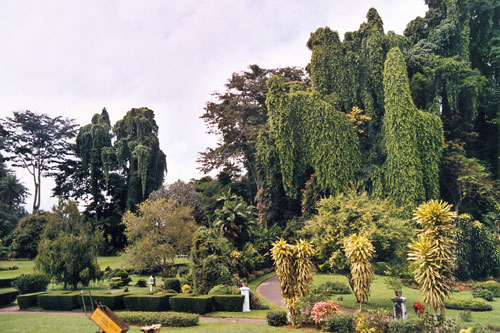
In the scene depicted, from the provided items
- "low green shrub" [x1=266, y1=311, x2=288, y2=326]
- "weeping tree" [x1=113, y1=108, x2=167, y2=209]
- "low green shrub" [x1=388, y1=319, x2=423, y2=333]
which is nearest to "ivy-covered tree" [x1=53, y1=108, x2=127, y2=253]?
"weeping tree" [x1=113, y1=108, x2=167, y2=209]

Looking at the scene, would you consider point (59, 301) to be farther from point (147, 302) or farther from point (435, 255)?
point (435, 255)

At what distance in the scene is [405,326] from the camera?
12.1 m

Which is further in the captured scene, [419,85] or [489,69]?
[489,69]

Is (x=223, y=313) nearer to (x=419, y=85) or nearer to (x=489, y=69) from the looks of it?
(x=419, y=85)

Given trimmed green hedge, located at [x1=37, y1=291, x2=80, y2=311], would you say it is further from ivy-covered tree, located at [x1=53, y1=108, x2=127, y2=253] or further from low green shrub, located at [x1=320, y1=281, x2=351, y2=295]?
ivy-covered tree, located at [x1=53, y1=108, x2=127, y2=253]

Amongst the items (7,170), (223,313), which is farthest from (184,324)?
(7,170)

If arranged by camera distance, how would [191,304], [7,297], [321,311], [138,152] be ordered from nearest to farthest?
1. [321,311]
2. [191,304]
3. [7,297]
4. [138,152]

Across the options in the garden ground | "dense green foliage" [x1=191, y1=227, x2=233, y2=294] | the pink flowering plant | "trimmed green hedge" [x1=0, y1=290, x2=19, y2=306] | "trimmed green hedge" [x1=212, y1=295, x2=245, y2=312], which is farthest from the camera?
"trimmed green hedge" [x1=0, y1=290, x2=19, y2=306]

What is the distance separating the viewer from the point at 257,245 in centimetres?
3334

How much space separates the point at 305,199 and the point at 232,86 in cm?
1776

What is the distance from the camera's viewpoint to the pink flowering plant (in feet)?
45.2

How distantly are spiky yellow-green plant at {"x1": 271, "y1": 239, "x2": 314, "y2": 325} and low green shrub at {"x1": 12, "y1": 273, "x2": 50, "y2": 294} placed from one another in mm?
15824

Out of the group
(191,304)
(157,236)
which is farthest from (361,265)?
(157,236)

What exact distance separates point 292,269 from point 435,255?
18.0ft
